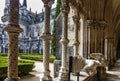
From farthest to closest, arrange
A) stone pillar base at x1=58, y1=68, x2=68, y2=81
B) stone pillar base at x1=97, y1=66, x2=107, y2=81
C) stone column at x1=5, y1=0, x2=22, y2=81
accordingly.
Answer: stone pillar base at x1=97, y1=66, x2=107, y2=81, stone pillar base at x1=58, y1=68, x2=68, y2=81, stone column at x1=5, y1=0, x2=22, y2=81

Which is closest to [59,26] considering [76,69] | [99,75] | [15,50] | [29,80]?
[29,80]

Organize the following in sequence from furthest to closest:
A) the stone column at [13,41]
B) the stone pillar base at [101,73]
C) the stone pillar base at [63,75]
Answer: the stone pillar base at [101,73] → the stone pillar base at [63,75] → the stone column at [13,41]

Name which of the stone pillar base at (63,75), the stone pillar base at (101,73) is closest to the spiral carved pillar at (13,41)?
the stone pillar base at (63,75)

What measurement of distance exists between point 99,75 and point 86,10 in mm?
2653

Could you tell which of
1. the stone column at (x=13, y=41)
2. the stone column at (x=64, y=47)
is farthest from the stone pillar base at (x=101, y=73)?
the stone column at (x=13, y=41)

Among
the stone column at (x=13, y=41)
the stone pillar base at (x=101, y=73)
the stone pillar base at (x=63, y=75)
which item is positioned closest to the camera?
the stone column at (x=13, y=41)

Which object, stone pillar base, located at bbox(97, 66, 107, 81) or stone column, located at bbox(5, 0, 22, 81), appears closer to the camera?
stone column, located at bbox(5, 0, 22, 81)

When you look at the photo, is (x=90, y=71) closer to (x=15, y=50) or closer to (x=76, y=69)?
(x=76, y=69)

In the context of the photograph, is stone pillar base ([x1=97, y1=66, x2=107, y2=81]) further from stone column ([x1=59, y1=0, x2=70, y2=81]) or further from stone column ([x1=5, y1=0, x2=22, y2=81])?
stone column ([x1=5, y1=0, x2=22, y2=81])

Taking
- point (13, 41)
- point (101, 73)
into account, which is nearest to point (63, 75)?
point (101, 73)

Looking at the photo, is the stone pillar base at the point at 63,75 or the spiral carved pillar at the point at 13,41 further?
the stone pillar base at the point at 63,75

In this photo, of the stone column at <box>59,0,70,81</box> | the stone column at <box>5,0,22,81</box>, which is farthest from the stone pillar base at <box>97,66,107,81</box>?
the stone column at <box>5,0,22,81</box>

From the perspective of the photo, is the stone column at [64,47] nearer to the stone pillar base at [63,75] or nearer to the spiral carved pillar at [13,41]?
the stone pillar base at [63,75]

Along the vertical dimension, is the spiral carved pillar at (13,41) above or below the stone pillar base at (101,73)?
above
